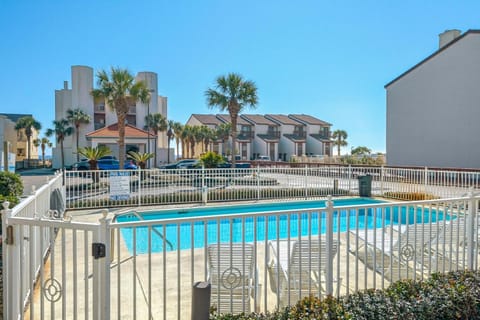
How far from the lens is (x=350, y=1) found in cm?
1189

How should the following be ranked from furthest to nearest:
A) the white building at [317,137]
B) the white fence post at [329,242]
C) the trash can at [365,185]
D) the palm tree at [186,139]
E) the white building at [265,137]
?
the white building at [317,137] → the white building at [265,137] → the palm tree at [186,139] → the trash can at [365,185] → the white fence post at [329,242]

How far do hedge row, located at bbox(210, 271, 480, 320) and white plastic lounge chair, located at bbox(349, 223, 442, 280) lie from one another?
0.21 metres

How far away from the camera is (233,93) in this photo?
23484 millimetres

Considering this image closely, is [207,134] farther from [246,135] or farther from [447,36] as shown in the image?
[447,36]

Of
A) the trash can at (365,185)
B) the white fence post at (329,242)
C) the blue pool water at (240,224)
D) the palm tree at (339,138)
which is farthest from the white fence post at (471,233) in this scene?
the palm tree at (339,138)

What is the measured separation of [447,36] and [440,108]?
22.6ft

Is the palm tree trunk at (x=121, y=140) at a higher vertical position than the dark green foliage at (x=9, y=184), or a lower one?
higher

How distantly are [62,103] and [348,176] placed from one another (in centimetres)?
3830

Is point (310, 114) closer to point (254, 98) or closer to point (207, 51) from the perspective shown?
point (254, 98)

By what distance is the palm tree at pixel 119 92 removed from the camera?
63.7 feet

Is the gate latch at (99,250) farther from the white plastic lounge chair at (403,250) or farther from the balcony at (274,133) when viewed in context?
the balcony at (274,133)

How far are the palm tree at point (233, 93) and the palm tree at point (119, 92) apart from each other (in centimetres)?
588

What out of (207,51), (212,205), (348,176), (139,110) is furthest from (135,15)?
(139,110)

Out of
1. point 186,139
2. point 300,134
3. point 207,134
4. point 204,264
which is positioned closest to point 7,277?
point 204,264
